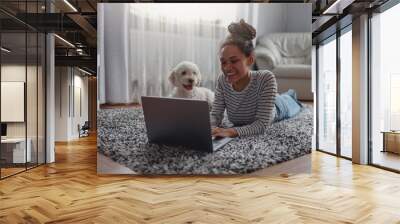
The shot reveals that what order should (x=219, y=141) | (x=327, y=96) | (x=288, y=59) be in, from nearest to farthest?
1. (x=219, y=141)
2. (x=288, y=59)
3. (x=327, y=96)

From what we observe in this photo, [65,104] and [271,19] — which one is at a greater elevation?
[271,19]

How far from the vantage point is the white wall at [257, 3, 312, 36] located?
6.05m

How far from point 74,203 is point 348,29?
647 centimetres

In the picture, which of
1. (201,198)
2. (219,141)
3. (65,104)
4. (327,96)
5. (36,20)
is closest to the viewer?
(201,198)

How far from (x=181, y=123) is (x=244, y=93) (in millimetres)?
1055

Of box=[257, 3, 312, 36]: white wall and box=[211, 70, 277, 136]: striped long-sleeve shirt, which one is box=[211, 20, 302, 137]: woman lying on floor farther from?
box=[257, 3, 312, 36]: white wall

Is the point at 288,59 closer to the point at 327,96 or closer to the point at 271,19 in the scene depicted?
the point at 271,19

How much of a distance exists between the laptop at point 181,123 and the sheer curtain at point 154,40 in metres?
0.36

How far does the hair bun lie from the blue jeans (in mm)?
1002

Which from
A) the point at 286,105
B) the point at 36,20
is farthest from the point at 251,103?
the point at 36,20

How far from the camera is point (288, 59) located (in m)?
6.10

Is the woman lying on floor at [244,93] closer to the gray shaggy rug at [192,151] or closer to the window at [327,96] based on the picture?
the gray shaggy rug at [192,151]

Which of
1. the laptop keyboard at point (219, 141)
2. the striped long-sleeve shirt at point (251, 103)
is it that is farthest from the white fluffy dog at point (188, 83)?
the laptop keyboard at point (219, 141)

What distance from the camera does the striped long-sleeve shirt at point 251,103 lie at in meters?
6.02
